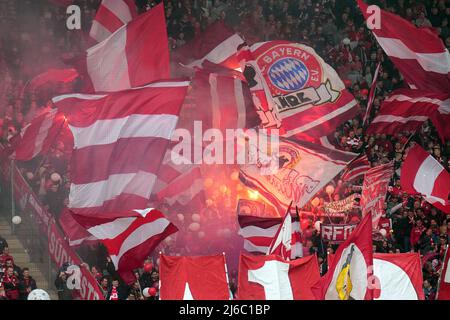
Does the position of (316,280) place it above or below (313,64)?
below

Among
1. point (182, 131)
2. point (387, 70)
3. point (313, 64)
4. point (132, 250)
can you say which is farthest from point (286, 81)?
point (132, 250)

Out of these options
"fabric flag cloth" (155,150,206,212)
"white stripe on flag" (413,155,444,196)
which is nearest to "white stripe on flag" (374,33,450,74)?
"white stripe on flag" (413,155,444,196)

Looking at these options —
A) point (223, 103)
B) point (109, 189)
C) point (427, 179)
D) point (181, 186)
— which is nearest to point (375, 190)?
point (427, 179)

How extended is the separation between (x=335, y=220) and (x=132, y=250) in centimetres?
560

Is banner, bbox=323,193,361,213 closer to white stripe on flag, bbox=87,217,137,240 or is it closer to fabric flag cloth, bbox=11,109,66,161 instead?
fabric flag cloth, bbox=11,109,66,161

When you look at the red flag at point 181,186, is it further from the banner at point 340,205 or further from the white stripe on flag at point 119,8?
the white stripe on flag at point 119,8

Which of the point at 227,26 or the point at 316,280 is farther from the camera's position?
the point at 227,26

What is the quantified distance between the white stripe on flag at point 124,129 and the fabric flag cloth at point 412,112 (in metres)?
5.65

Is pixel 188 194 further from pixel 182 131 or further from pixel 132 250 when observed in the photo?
pixel 132 250

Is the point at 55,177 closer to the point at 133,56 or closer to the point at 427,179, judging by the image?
the point at 133,56

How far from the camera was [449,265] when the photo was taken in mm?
15320

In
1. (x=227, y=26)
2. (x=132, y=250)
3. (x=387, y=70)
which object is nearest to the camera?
(x=132, y=250)

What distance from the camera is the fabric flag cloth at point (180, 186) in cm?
2052

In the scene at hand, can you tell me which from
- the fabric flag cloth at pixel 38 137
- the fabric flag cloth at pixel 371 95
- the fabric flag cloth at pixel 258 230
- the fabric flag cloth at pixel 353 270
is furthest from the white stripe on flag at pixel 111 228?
the fabric flag cloth at pixel 371 95
